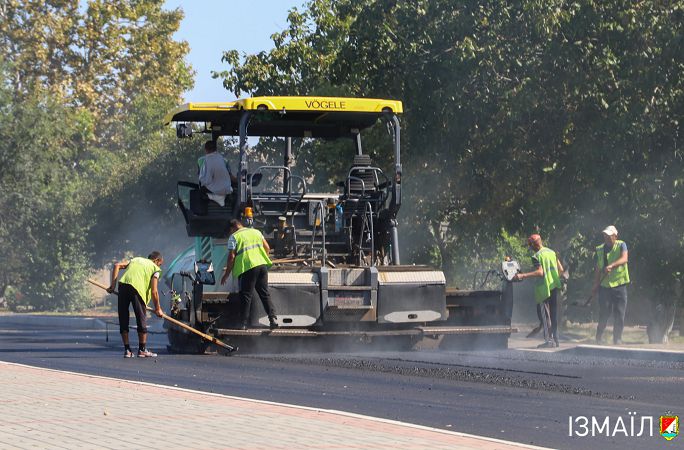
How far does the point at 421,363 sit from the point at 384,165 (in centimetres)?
1134

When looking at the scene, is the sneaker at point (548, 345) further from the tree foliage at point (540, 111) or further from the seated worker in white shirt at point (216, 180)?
the seated worker in white shirt at point (216, 180)

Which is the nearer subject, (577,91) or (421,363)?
(421,363)

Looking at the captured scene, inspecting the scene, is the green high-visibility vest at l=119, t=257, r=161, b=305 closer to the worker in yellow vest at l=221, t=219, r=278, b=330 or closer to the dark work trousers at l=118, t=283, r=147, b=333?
the dark work trousers at l=118, t=283, r=147, b=333

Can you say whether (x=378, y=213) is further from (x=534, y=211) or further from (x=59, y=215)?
(x=59, y=215)

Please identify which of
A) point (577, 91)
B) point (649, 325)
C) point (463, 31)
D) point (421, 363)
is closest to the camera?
point (421, 363)

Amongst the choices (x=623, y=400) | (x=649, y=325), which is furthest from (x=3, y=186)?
(x=623, y=400)

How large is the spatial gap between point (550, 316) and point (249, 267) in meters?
4.54

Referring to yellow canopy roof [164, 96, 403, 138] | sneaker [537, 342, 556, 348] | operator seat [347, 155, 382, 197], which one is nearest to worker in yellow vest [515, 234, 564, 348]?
sneaker [537, 342, 556, 348]

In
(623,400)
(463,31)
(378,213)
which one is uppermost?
(463,31)

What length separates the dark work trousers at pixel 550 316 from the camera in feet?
59.8

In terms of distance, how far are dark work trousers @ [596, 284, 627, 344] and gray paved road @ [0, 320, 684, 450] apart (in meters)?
1.54

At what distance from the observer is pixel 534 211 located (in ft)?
82.7

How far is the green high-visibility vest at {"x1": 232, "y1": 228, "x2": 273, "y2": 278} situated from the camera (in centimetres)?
1603

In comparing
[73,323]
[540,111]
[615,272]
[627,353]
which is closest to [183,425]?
[627,353]
